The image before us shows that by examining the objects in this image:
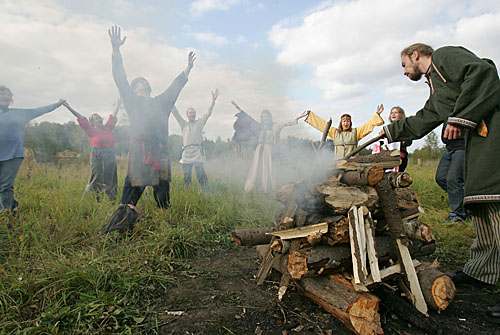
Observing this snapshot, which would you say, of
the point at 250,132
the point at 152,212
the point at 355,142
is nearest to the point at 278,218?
the point at 152,212

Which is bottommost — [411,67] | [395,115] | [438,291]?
[438,291]

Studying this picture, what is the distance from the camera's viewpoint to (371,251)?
2115mm

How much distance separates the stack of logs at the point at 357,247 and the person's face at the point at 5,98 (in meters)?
4.28

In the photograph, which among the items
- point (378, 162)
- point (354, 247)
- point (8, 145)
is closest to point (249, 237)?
point (354, 247)

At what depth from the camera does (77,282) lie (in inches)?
88.7

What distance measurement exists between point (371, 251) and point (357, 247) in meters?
0.13

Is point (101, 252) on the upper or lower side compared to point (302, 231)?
lower

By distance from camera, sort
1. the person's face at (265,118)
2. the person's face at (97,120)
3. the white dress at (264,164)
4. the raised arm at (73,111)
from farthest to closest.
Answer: the white dress at (264,164)
the person's face at (265,118)
the person's face at (97,120)
the raised arm at (73,111)

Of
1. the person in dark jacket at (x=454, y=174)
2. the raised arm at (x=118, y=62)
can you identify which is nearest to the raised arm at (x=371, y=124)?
the person in dark jacket at (x=454, y=174)

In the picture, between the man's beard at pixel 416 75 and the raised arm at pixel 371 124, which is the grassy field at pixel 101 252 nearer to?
the raised arm at pixel 371 124

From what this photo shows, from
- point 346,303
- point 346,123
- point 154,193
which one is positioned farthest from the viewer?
point 346,123

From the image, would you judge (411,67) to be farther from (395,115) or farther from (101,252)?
(101,252)

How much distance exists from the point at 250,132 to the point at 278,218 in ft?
14.5

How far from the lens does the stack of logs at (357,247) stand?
6.54 feet
